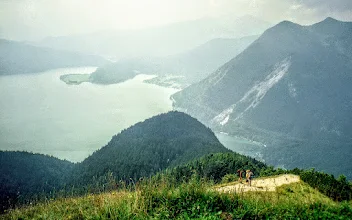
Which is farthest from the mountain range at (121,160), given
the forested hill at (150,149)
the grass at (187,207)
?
the grass at (187,207)

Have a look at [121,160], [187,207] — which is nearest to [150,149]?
[121,160]

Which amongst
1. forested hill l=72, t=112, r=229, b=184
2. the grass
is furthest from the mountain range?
the grass

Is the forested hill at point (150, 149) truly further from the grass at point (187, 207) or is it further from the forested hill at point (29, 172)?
the grass at point (187, 207)

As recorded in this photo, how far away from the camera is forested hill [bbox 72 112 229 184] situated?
117 meters

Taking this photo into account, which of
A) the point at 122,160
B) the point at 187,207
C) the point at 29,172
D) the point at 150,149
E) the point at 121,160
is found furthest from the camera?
the point at 150,149

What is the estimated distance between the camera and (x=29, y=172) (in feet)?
445

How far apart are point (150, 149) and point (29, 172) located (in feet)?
192

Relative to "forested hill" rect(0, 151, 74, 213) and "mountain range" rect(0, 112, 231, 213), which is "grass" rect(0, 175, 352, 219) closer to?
"mountain range" rect(0, 112, 231, 213)

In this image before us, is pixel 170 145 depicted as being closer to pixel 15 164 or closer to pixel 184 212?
pixel 15 164

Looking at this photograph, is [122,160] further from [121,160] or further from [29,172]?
[29,172]

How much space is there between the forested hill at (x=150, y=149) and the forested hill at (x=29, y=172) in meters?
10.6

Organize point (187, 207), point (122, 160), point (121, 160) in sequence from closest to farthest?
Result: point (187, 207)
point (122, 160)
point (121, 160)

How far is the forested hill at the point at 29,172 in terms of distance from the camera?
4715 inches

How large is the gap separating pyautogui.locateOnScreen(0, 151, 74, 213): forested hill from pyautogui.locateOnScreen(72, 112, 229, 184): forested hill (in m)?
10.6
